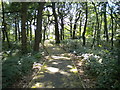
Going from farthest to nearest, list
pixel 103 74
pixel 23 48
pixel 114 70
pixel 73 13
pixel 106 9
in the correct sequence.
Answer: pixel 73 13
pixel 106 9
pixel 23 48
pixel 103 74
pixel 114 70

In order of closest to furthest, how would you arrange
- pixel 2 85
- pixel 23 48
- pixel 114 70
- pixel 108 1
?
pixel 2 85 → pixel 114 70 → pixel 23 48 → pixel 108 1

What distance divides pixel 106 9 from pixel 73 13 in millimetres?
8339

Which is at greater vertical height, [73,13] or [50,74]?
[73,13]

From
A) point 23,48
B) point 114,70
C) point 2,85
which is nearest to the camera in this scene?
point 2,85

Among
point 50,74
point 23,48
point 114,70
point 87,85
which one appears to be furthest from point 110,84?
point 23,48

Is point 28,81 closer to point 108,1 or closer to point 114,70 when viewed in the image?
point 114,70

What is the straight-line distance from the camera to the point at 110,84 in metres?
5.50

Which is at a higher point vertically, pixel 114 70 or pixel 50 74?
pixel 114 70

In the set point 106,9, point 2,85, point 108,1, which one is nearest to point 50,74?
point 2,85

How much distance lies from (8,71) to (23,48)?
20.2 ft

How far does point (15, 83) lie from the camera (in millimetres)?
5945

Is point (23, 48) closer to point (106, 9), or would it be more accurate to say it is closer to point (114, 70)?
point (114, 70)

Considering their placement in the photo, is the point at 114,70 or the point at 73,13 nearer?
the point at 114,70

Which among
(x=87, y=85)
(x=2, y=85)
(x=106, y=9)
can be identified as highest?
(x=106, y=9)
